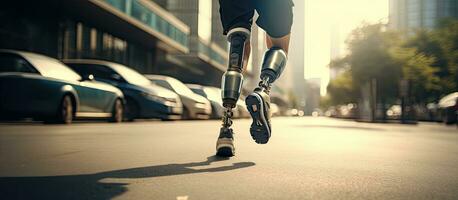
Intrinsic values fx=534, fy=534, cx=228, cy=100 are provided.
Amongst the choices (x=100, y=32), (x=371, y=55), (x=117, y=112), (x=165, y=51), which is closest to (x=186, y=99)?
(x=117, y=112)

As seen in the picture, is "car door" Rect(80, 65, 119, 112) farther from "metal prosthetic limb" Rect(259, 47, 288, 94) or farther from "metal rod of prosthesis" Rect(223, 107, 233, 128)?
"metal rod of prosthesis" Rect(223, 107, 233, 128)

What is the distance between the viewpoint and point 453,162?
3.89 meters

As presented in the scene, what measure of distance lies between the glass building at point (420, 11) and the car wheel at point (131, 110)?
94247 mm

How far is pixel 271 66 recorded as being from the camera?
4.04m

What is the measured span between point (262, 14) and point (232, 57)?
19.5 inches

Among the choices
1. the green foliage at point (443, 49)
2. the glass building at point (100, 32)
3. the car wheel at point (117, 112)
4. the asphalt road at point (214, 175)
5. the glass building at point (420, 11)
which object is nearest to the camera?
the asphalt road at point (214, 175)

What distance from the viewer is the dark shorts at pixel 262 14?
3887mm

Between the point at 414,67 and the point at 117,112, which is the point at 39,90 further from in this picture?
the point at 414,67

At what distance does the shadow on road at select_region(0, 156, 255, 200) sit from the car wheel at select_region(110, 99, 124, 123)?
8.12m

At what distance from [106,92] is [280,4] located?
22.5ft

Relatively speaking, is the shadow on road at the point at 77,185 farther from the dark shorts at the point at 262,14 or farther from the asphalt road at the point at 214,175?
the dark shorts at the point at 262,14

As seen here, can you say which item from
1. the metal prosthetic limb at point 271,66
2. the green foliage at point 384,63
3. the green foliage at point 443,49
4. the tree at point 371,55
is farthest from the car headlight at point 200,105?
the green foliage at point 443,49

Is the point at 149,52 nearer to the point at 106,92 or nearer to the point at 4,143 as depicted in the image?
the point at 106,92

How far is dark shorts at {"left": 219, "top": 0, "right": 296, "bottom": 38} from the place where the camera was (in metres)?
3.89
